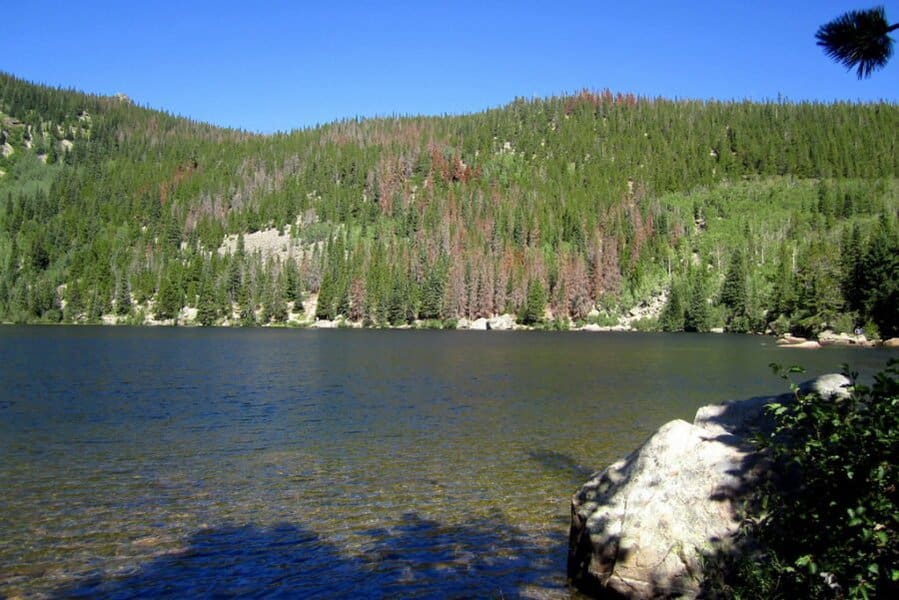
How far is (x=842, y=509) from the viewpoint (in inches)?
216

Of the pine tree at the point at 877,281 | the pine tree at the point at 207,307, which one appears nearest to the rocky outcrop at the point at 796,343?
the pine tree at the point at 877,281

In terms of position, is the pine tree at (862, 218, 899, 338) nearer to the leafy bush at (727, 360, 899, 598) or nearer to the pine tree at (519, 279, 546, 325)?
the pine tree at (519, 279, 546, 325)

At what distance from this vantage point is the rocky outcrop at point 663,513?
954 cm

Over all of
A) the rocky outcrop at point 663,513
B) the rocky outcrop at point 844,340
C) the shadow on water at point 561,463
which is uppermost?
the rocky outcrop at point 844,340

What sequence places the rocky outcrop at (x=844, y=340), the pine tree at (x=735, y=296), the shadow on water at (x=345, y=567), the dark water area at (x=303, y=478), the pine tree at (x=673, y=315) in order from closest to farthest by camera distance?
the shadow on water at (x=345, y=567), the dark water area at (x=303, y=478), the rocky outcrop at (x=844, y=340), the pine tree at (x=735, y=296), the pine tree at (x=673, y=315)

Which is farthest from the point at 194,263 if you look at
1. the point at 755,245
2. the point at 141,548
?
the point at 141,548

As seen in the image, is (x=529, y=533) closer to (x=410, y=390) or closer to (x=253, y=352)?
(x=410, y=390)

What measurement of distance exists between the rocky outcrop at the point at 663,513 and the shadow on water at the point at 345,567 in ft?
4.05

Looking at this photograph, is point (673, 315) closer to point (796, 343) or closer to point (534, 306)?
point (534, 306)

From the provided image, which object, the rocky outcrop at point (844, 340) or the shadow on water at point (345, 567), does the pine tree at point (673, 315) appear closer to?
the rocky outcrop at point (844, 340)

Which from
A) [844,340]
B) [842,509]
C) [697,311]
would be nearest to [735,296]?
[697,311]

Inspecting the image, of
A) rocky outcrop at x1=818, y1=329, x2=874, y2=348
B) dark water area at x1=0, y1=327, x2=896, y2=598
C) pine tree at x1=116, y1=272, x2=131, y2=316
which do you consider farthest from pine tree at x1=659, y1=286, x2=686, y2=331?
pine tree at x1=116, y1=272, x2=131, y2=316

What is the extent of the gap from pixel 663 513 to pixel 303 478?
1174 cm

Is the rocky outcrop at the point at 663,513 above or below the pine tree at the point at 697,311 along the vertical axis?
below
